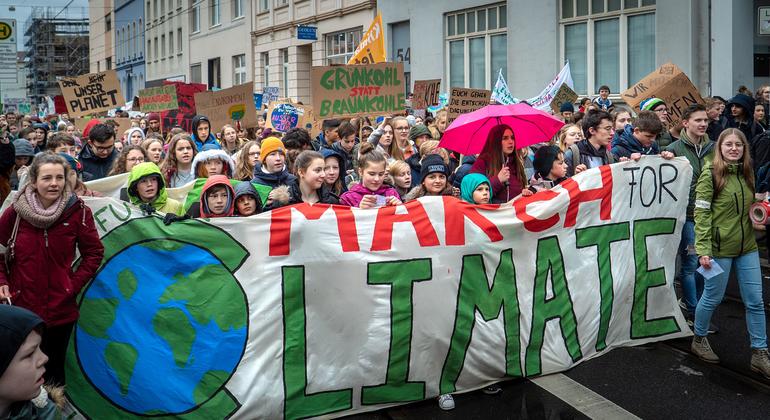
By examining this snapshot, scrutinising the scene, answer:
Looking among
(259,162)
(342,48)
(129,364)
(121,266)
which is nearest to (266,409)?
(129,364)

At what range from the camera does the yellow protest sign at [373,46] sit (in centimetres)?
1291

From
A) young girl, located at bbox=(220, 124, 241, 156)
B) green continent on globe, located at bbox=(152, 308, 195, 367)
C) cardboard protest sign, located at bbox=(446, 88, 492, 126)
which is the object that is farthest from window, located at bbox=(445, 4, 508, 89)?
green continent on globe, located at bbox=(152, 308, 195, 367)

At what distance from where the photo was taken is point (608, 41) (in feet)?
59.2

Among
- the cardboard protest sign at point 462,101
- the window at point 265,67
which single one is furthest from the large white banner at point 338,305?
the window at point 265,67

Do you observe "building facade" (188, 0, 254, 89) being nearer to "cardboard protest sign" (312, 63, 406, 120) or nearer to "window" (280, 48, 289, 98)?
Answer: "window" (280, 48, 289, 98)

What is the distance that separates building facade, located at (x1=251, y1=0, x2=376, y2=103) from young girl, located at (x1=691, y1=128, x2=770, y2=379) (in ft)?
71.0

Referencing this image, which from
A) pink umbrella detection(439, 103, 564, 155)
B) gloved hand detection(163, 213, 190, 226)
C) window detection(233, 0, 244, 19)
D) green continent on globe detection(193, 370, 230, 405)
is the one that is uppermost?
window detection(233, 0, 244, 19)

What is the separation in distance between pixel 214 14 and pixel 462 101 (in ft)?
108

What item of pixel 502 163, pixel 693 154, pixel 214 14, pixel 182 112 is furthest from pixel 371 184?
pixel 214 14

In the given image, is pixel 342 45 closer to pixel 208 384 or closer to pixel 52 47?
pixel 208 384

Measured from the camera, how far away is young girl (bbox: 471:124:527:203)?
A: 6.45 m

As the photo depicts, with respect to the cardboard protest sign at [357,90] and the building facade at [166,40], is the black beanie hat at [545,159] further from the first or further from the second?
the building facade at [166,40]

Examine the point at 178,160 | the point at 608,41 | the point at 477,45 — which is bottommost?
the point at 178,160

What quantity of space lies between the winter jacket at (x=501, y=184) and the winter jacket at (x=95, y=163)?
362 cm
